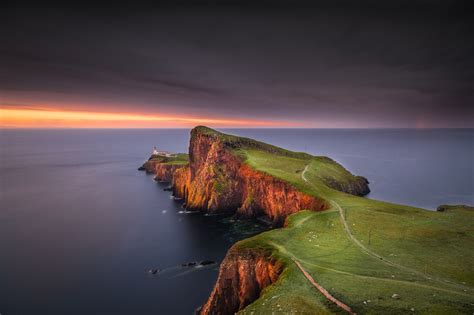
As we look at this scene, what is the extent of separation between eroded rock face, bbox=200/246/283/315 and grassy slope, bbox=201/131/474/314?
2135 mm

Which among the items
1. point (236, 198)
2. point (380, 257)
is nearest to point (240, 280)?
point (380, 257)

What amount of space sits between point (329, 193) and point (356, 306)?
55.4m

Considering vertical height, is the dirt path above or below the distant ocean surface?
above

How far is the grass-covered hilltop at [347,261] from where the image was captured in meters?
29.7

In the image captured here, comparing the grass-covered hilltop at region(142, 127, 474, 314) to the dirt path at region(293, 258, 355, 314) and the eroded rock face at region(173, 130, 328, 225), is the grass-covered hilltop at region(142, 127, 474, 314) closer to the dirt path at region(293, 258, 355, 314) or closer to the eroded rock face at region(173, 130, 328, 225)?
the dirt path at region(293, 258, 355, 314)

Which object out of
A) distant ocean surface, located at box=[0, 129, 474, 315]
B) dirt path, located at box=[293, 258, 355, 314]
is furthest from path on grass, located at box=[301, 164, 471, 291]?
distant ocean surface, located at box=[0, 129, 474, 315]

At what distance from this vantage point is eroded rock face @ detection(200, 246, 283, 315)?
4069cm

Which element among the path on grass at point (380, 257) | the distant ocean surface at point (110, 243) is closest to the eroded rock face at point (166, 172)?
the distant ocean surface at point (110, 243)

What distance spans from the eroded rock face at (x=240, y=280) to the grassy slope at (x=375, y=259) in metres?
2.13

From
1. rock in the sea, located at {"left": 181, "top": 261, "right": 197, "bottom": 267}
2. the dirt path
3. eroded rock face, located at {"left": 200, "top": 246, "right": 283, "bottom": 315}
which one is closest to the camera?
the dirt path

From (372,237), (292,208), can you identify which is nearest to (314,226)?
(372,237)

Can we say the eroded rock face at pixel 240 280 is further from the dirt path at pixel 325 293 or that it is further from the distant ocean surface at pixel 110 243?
the distant ocean surface at pixel 110 243

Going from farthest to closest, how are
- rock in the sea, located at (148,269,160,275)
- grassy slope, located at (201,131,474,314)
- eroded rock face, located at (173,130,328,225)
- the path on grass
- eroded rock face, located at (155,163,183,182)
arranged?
eroded rock face, located at (155,163,183,182), eroded rock face, located at (173,130,328,225), rock in the sea, located at (148,269,160,275), the path on grass, grassy slope, located at (201,131,474,314)

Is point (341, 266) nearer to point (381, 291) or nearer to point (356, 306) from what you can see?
point (381, 291)
